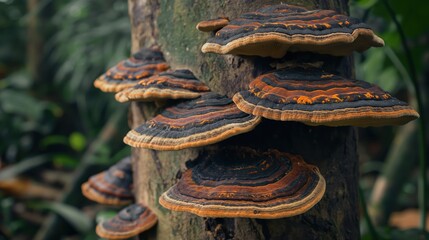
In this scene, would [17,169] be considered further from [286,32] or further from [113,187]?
[286,32]

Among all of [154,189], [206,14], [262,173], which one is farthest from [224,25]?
[154,189]

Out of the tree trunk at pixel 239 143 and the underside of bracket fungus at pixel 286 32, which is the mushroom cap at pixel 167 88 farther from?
the underside of bracket fungus at pixel 286 32

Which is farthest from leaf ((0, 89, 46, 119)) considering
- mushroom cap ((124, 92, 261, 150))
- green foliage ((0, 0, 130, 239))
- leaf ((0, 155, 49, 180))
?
mushroom cap ((124, 92, 261, 150))

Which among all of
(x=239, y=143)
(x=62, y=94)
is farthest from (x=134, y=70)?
(x=62, y=94)

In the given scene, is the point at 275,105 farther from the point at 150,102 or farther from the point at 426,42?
the point at 426,42

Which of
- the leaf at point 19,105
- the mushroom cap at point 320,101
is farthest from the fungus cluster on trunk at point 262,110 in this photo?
the leaf at point 19,105
